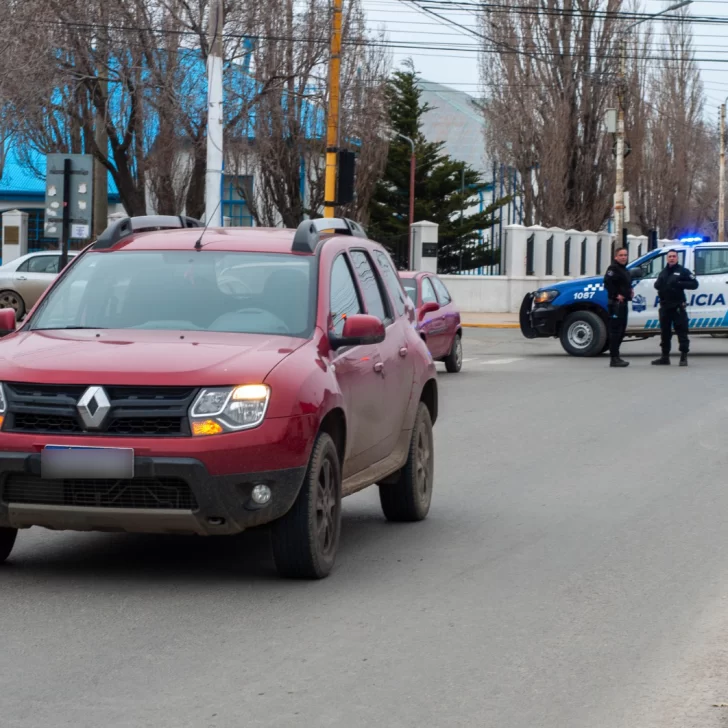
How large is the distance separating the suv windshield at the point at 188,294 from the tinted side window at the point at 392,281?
4.09 feet

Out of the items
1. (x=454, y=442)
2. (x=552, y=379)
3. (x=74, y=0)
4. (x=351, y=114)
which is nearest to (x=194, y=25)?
(x=74, y=0)

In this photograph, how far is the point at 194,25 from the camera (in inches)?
1224

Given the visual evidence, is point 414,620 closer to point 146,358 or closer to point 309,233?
point 146,358

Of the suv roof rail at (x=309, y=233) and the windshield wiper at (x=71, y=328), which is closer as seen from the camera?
the windshield wiper at (x=71, y=328)

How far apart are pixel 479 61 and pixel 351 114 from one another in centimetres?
1295

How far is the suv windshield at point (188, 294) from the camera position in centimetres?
753

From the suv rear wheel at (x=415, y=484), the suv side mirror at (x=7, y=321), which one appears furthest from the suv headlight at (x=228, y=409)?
the suv rear wheel at (x=415, y=484)

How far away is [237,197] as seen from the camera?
Result: 44844 millimetres

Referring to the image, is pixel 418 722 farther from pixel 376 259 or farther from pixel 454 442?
pixel 454 442

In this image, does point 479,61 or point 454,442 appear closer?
point 454,442

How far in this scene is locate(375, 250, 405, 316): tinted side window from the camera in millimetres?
9000

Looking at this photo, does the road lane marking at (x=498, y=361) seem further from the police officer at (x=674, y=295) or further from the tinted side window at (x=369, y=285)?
the tinted side window at (x=369, y=285)

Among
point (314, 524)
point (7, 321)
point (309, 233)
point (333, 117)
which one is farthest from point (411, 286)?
point (314, 524)

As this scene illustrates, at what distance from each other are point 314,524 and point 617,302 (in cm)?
1651
